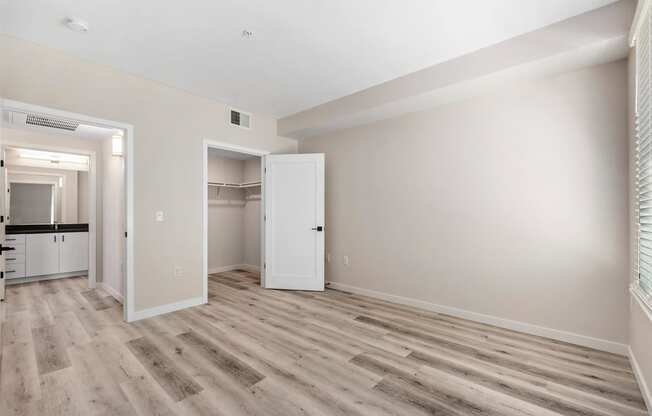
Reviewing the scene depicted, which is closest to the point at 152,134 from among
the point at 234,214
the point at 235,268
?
the point at 234,214

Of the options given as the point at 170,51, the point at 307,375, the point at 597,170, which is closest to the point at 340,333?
the point at 307,375

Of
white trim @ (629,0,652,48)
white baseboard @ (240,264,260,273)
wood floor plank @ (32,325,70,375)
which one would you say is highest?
white trim @ (629,0,652,48)

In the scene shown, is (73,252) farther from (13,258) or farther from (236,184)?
(236,184)

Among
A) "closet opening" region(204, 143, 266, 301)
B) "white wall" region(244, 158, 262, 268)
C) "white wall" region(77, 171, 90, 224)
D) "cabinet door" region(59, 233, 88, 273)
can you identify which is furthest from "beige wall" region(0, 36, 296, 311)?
"white wall" region(77, 171, 90, 224)

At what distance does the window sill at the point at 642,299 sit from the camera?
1.74 m

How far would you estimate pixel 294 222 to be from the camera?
4.58 m

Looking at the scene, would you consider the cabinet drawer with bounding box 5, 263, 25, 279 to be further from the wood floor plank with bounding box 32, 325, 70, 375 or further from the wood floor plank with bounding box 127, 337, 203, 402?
the wood floor plank with bounding box 127, 337, 203, 402

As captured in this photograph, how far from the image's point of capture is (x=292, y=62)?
3.00m

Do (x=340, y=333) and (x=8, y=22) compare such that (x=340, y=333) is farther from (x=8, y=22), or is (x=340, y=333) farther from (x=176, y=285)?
(x=8, y=22)

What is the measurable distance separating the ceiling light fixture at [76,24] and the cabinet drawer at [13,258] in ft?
14.6

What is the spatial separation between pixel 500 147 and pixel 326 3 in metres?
2.23

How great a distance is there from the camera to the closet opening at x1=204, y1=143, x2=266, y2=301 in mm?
5925

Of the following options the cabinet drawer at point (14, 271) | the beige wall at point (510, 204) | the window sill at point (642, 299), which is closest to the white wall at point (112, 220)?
the cabinet drawer at point (14, 271)

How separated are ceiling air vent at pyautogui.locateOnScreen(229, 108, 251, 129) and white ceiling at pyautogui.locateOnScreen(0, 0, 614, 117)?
80 cm
